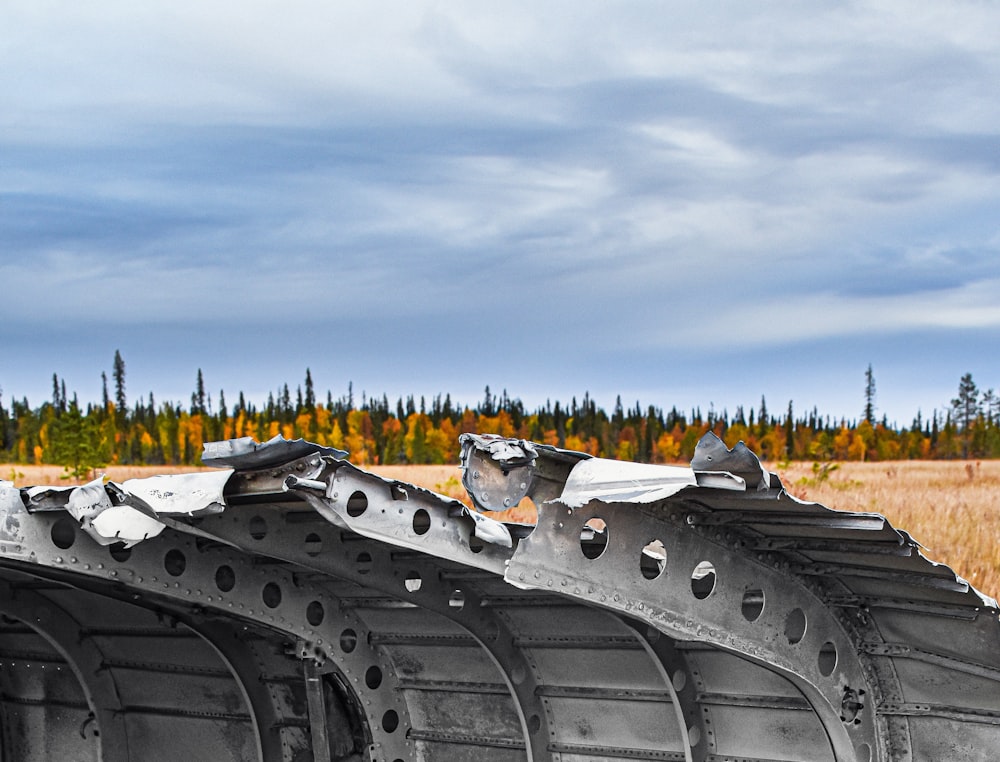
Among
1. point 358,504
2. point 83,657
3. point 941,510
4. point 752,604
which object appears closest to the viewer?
point 358,504

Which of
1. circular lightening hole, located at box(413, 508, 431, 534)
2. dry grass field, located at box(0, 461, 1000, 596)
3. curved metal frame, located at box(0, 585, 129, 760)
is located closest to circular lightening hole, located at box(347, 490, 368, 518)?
circular lightening hole, located at box(413, 508, 431, 534)

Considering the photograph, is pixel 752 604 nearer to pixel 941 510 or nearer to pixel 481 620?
pixel 481 620

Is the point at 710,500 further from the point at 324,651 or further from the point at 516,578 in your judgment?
the point at 324,651

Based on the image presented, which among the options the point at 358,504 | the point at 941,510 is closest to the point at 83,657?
the point at 358,504

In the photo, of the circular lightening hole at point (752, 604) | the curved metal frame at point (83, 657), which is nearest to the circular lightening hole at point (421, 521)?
the circular lightening hole at point (752, 604)

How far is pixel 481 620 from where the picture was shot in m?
7.68

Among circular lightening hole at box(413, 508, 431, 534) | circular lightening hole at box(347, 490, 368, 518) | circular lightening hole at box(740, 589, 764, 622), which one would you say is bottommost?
circular lightening hole at box(740, 589, 764, 622)

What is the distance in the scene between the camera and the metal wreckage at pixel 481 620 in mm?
5672

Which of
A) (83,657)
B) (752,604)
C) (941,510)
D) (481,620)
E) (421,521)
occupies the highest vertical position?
(421,521)

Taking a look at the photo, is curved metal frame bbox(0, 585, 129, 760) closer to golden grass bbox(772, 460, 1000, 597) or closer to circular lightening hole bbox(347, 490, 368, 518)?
circular lightening hole bbox(347, 490, 368, 518)

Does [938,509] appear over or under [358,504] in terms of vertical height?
under

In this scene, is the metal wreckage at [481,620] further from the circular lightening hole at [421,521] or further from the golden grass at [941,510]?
the golden grass at [941,510]

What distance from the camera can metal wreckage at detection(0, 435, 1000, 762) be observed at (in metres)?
5.67

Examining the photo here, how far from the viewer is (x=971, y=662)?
6.34m
